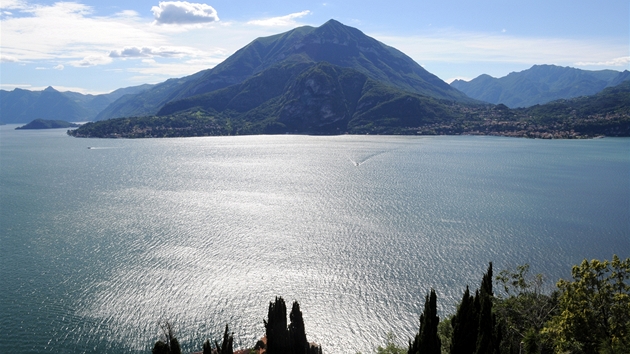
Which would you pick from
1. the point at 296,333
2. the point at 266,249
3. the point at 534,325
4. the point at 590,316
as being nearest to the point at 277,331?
the point at 296,333

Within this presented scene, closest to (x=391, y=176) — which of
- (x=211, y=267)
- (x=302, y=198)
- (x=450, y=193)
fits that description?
(x=450, y=193)

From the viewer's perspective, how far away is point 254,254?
8269 cm

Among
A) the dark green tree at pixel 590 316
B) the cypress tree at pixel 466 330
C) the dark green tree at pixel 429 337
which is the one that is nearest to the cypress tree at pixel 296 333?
the dark green tree at pixel 429 337

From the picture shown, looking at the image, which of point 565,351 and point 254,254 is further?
point 254,254

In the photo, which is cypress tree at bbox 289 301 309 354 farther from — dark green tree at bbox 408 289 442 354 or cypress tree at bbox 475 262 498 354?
cypress tree at bbox 475 262 498 354

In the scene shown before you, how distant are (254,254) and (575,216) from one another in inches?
3382

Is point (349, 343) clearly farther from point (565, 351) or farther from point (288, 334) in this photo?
point (565, 351)

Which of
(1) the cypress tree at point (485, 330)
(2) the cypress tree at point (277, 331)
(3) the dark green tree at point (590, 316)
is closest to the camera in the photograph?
(3) the dark green tree at point (590, 316)

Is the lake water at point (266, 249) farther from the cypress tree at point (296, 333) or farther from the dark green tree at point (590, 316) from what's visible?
the dark green tree at point (590, 316)

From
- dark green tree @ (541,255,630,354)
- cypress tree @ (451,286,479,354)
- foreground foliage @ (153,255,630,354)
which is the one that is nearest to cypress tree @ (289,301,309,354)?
foreground foliage @ (153,255,630,354)

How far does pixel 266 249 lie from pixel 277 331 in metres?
45.6

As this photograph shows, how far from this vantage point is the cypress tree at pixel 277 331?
40.3 m

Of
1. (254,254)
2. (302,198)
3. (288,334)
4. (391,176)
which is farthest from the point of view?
(391,176)

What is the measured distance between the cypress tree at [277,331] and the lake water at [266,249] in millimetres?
14530
